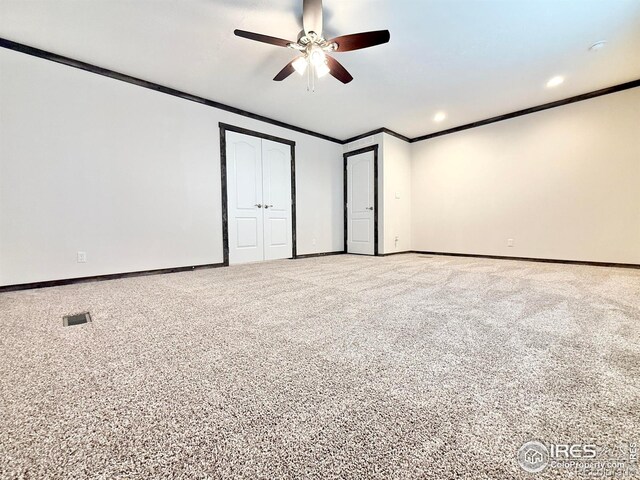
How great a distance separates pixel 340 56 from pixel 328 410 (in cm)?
333

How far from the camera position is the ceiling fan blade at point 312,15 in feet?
6.82

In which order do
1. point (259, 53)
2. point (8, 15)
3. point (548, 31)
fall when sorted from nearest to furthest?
point (8, 15)
point (548, 31)
point (259, 53)

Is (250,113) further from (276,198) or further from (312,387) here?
(312,387)

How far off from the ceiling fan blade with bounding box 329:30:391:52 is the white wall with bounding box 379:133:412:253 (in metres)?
2.99

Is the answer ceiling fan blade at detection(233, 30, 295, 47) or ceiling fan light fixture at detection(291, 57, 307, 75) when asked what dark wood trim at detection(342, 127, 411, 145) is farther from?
ceiling fan blade at detection(233, 30, 295, 47)

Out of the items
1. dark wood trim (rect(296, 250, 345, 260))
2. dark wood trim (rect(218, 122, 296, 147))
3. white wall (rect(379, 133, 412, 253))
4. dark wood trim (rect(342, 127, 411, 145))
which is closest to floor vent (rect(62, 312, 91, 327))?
dark wood trim (rect(218, 122, 296, 147))

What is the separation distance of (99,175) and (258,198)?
6.91ft

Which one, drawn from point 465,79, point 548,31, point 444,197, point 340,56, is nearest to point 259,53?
point 340,56

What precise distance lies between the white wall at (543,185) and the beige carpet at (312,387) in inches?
107

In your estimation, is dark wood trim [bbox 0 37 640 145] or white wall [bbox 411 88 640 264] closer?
dark wood trim [bbox 0 37 640 145]

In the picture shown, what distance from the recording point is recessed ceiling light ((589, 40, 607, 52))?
108 inches

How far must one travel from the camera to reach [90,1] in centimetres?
219

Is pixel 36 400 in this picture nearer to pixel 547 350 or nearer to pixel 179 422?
pixel 179 422

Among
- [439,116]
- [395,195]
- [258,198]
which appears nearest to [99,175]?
[258,198]
